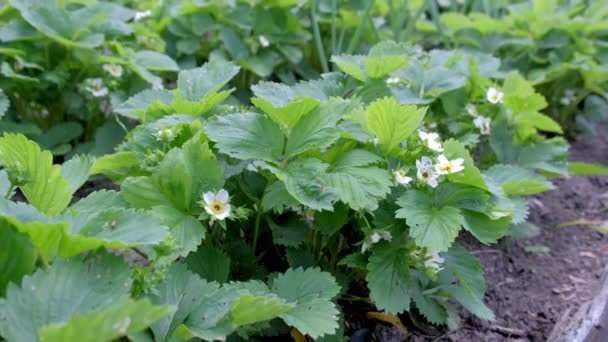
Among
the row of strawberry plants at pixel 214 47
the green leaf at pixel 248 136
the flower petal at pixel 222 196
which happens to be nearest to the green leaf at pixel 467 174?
the green leaf at pixel 248 136

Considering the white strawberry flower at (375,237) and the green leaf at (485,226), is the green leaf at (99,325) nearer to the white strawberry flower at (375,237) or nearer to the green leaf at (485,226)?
the white strawberry flower at (375,237)

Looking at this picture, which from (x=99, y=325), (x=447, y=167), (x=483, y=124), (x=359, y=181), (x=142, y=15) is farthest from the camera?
(x=142, y=15)

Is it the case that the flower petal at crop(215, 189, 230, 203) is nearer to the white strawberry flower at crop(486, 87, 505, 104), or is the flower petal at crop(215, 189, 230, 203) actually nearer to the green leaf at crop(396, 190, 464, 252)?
the green leaf at crop(396, 190, 464, 252)

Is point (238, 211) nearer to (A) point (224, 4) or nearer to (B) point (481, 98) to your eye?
(B) point (481, 98)

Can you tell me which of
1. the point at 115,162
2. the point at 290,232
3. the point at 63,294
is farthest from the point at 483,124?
the point at 63,294

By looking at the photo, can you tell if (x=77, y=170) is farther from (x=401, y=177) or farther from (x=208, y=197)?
(x=401, y=177)

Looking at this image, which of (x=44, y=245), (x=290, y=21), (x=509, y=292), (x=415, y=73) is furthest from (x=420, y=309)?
(x=290, y=21)
